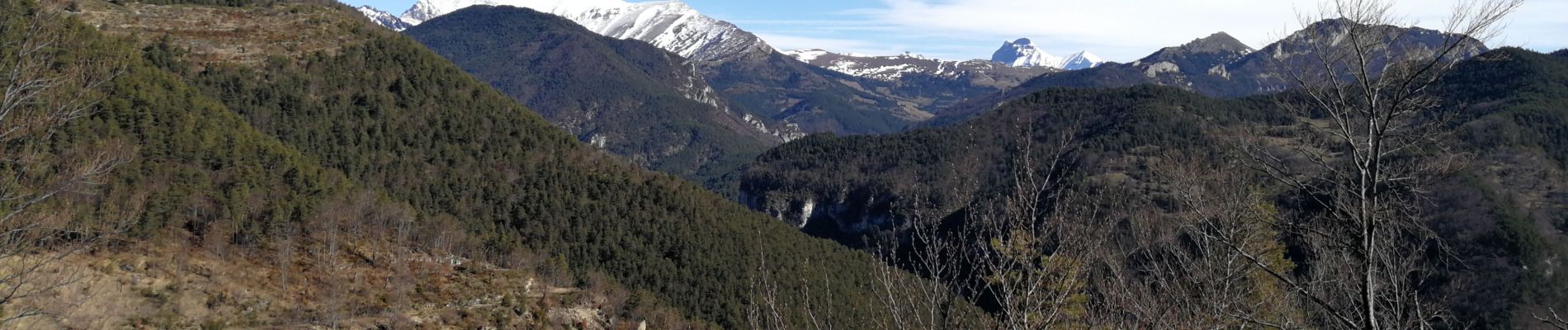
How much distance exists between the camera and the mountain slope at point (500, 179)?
8450 cm

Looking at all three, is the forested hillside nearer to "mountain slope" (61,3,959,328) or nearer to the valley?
the valley

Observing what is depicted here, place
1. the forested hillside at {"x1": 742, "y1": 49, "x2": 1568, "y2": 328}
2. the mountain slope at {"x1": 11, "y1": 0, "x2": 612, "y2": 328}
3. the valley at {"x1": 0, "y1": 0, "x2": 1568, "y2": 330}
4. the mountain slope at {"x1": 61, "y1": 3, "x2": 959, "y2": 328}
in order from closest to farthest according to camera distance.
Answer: the valley at {"x1": 0, "y1": 0, "x2": 1568, "y2": 330} < the forested hillside at {"x1": 742, "y1": 49, "x2": 1568, "y2": 328} < the mountain slope at {"x1": 11, "y1": 0, "x2": 612, "y2": 328} < the mountain slope at {"x1": 61, "y1": 3, "x2": 959, "y2": 328}

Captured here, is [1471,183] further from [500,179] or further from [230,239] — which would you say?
[230,239]

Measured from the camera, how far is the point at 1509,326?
82.6 metres

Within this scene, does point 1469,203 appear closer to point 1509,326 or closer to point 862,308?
point 1509,326

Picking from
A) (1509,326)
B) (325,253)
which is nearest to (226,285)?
(325,253)

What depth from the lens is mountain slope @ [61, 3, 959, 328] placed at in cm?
8450

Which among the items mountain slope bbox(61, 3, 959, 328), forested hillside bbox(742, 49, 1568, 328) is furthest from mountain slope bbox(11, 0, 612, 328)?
forested hillside bbox(742, 49, 1568, 328)

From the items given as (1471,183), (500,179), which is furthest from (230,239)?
(1471,183)

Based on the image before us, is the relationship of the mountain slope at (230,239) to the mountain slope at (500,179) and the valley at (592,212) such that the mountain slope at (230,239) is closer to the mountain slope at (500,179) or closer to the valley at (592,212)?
the valley at (592,212)

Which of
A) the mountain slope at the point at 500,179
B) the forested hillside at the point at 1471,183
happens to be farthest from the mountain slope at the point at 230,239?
the forested hillside at the point at 1471,183

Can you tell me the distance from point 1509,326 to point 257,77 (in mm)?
137216

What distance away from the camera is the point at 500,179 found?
95.9m

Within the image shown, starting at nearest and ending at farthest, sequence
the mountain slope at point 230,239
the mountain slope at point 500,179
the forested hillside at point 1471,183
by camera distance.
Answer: the forested hillside at point 1471,183
the mountain slope at point 230,239
the mountain slope at point 500,179
